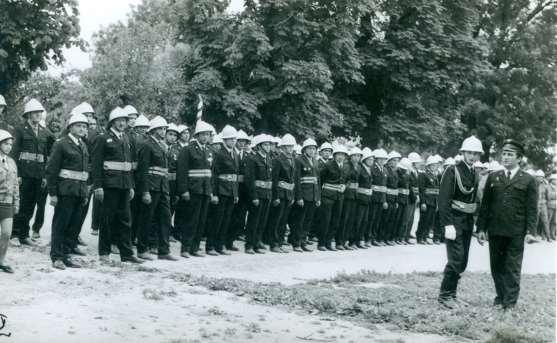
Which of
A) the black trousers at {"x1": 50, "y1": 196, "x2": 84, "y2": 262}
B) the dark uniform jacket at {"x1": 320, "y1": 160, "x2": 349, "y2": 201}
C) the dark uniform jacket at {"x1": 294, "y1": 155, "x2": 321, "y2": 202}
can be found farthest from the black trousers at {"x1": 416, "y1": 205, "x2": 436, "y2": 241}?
the black trousers at {"x1": 50, "y1": 196, "x2": 84, "y2": 262}

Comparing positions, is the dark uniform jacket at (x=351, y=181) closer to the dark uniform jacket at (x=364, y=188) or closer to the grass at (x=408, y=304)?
the dark uniform jacket at (x=364, y=188)

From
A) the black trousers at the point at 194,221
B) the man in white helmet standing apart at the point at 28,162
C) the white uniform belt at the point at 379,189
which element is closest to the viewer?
the man in white helmet standing apart at the point at 28,162

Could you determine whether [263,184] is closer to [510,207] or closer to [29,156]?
[29,156]

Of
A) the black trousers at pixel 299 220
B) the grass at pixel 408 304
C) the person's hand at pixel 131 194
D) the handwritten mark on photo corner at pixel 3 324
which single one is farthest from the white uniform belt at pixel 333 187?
the handwritten mark on photo corner at pixel 3 324

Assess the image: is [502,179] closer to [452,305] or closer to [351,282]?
[452,305]

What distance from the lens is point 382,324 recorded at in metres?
7.39

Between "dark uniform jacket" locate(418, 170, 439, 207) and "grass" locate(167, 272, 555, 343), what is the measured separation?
7.03 meters

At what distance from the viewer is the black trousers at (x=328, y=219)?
14484 mm

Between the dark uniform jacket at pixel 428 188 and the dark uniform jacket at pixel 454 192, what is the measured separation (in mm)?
8473

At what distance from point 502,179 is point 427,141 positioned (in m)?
17.2

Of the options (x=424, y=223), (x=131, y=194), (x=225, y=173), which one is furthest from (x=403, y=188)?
(x=131, y=194)

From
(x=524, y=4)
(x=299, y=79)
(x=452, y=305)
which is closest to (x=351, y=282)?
(x=452, y=305)

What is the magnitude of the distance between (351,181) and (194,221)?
4686 millimetres

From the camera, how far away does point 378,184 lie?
16.0 metres
